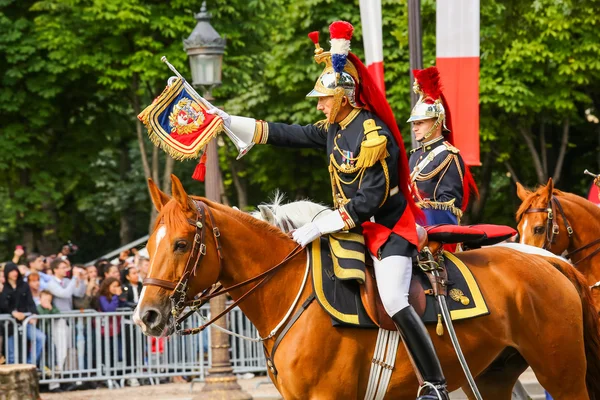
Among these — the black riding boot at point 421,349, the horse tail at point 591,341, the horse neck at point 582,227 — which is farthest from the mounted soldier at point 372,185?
the horse neck at point 582,227

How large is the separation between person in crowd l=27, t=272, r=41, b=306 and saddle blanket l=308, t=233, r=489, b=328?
10347 millimetres

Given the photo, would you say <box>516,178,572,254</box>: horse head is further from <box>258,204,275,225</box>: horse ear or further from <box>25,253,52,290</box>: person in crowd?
<box>25,253,52,290</box>: person in crowd

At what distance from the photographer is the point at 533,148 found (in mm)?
34094

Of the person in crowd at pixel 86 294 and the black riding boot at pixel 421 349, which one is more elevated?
the black riding boot at pixel 421 349

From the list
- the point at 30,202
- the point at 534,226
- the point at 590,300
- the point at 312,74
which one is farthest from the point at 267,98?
the point at 590,300

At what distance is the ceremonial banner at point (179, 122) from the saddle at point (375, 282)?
1079 millimetres

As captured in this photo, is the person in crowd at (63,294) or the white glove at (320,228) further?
the person in crowd at (63,294)

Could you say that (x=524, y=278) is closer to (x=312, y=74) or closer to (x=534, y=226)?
(x=534, y=226)

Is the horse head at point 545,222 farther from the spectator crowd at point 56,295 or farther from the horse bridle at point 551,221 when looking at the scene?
the spectator crowd at point 56,295

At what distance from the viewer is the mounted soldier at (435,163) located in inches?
377

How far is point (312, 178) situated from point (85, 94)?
295 inches

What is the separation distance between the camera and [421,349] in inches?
301

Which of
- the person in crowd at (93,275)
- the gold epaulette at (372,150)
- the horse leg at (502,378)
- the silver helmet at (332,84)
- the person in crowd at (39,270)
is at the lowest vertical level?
the person in crowd at (93,275)

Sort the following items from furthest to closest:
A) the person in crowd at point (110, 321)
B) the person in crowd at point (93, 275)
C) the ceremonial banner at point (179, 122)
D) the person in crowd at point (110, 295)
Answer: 1. the person in crowd at point (93, 275)
2. the person in crowd at point (110, 295)
3. the person in crowd at point (110, 321)
4. the ceremonial banner at point (179, 122)
